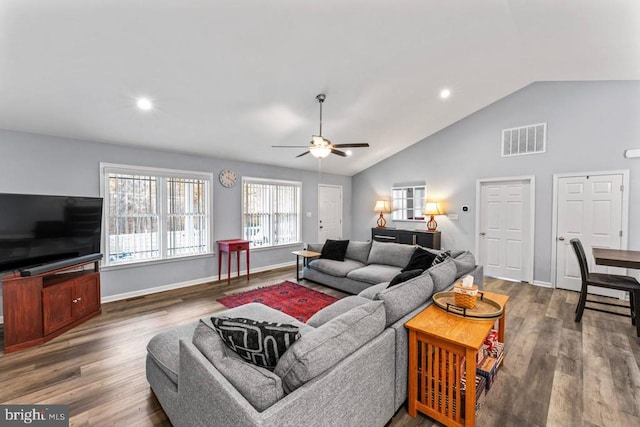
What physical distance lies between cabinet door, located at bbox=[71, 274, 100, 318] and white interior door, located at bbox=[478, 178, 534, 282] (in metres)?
6.48

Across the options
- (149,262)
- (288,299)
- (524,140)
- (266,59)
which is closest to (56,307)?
(149,262)

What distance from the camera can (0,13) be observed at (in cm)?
191

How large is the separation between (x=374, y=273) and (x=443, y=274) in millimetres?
1519

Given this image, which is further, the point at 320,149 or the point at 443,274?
the point at 320,149

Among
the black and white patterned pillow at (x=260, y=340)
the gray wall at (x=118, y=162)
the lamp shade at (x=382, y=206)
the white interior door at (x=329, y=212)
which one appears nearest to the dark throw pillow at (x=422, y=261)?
the black and white patterned pillow at (x=260, y=340)

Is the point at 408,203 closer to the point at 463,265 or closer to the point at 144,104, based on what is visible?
the point at 463,265

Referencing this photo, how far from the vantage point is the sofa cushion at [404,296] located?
183cm

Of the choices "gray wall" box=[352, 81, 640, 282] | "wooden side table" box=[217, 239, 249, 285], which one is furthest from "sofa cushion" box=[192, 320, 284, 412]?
"gray wall" box=[352, 81, 640, 282]

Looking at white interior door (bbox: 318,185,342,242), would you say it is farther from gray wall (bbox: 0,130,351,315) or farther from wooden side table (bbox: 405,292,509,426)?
wooden side table (bbox: 405,292,509,426)

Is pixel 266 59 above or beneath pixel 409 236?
above

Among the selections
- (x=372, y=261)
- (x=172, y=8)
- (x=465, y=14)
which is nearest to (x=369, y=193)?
(x=372, y=261)

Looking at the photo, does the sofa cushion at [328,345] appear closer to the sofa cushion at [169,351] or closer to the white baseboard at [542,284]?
the sofa cushion at [169,351]

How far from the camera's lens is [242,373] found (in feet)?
4.02

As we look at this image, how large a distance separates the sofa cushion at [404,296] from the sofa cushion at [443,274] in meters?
0.12
